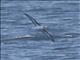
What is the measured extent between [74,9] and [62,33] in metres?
0.16

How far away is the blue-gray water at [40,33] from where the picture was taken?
10.0 metres

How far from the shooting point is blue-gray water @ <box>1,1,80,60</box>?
10031 millimetres

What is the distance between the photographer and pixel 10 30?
33.0 ft

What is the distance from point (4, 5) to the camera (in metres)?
10.1

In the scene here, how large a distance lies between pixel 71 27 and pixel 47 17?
0.16 m

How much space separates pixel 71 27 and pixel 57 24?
0.28 ft

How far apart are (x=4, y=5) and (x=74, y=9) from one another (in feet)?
1.38

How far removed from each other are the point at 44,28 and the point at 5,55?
0.94ft

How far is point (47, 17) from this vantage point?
1005 centimetres

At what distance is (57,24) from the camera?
1005 cm

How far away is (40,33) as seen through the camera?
10039 mm

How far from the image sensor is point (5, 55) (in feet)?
33.0

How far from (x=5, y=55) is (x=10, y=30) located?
153 mm

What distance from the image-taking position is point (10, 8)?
1005 cm
